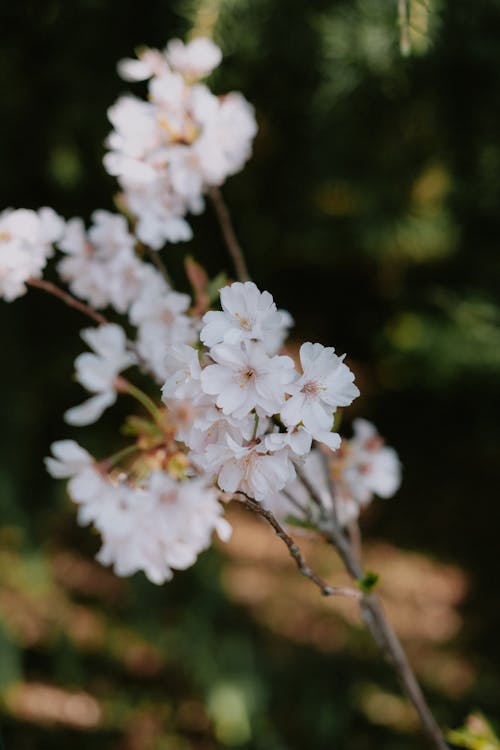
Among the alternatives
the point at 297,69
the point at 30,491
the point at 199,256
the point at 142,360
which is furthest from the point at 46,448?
the point at 142,360

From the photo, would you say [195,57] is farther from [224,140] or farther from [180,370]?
[180,370]

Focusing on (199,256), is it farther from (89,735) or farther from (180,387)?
(89,735)

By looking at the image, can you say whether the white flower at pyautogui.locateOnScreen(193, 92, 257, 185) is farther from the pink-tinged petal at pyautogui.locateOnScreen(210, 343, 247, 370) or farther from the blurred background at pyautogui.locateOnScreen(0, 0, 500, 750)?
the pink-tinged petal at pyautogui.locateOnScreen(210, 343, 247, 370)

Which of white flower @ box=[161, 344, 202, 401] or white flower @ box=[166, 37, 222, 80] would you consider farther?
white flower @ box=[166, 37, 222, 80]

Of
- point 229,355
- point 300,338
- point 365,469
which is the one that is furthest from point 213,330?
point 300,338

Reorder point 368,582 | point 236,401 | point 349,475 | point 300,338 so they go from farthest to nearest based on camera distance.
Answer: point 300,338 → point 349,475 → point 368,582 → point 236,401

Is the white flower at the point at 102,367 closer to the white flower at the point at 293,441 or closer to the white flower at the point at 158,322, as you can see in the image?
the white flower at the point at 158,322

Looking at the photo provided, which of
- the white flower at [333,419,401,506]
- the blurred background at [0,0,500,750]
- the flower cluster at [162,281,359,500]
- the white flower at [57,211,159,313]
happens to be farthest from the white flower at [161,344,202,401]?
the blurred background at [0,0,500,750]
